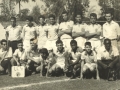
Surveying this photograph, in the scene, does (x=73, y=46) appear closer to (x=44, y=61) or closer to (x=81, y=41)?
(x=81, y=41)

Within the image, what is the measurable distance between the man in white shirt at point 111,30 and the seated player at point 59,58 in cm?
103

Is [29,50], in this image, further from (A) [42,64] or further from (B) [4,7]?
(B) [4,7]

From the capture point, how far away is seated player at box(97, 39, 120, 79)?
5.11 meters


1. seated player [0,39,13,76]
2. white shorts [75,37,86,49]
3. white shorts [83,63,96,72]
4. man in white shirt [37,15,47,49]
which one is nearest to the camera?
white shorts [83,63,96,72]

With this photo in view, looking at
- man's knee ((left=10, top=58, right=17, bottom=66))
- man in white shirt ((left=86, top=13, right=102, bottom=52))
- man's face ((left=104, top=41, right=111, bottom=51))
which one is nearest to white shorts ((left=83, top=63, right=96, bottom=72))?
man's face ((left=104, top=41, right=111, bottom=51))

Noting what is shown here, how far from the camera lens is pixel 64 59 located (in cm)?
566

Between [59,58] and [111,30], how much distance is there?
4.44ft

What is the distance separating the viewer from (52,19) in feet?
20.1

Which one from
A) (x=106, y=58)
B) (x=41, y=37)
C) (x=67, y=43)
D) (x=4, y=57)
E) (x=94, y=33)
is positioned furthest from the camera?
(x=41, y=37)

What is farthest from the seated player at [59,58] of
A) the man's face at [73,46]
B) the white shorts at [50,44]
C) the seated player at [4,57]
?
the seated player at [4,57]

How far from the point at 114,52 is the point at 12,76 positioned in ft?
7.80

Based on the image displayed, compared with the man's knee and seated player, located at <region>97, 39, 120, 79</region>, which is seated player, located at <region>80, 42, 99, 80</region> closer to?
seated player, located at <region>97, 39, 120, 79</region>

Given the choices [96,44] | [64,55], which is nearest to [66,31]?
[64,55]

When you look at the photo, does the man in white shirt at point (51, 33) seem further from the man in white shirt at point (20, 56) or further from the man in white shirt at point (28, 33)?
the man in white shirt at point (20, 56)
